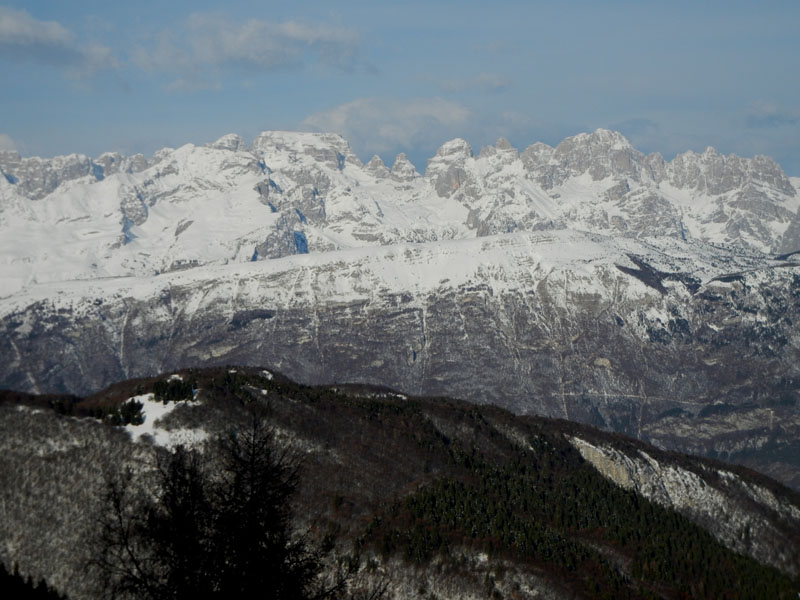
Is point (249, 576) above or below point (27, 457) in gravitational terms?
above

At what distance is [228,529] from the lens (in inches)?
2116

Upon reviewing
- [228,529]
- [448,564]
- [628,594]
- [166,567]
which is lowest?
[628,594]

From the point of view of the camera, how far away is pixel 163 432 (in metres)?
199

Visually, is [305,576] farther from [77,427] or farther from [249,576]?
[77,427]

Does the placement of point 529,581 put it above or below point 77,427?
below

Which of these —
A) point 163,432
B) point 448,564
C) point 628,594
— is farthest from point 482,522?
point 163,432

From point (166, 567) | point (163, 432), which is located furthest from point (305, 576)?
point (163, 432)

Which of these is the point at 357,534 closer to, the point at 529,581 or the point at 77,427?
the point at 529,581

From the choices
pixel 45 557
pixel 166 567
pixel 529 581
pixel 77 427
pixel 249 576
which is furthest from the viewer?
pixel 77 427

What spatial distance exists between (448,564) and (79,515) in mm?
69884

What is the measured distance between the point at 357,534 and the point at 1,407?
7952cm

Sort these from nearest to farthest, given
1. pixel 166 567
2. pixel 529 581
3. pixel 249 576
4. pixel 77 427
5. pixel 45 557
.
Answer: pixel 249 576
pixel 166 567
pixel 45 557
pixel 529 581
pixel 77 427

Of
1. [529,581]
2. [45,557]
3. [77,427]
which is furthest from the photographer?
[77,427]

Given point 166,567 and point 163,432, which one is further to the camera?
point 163,432
